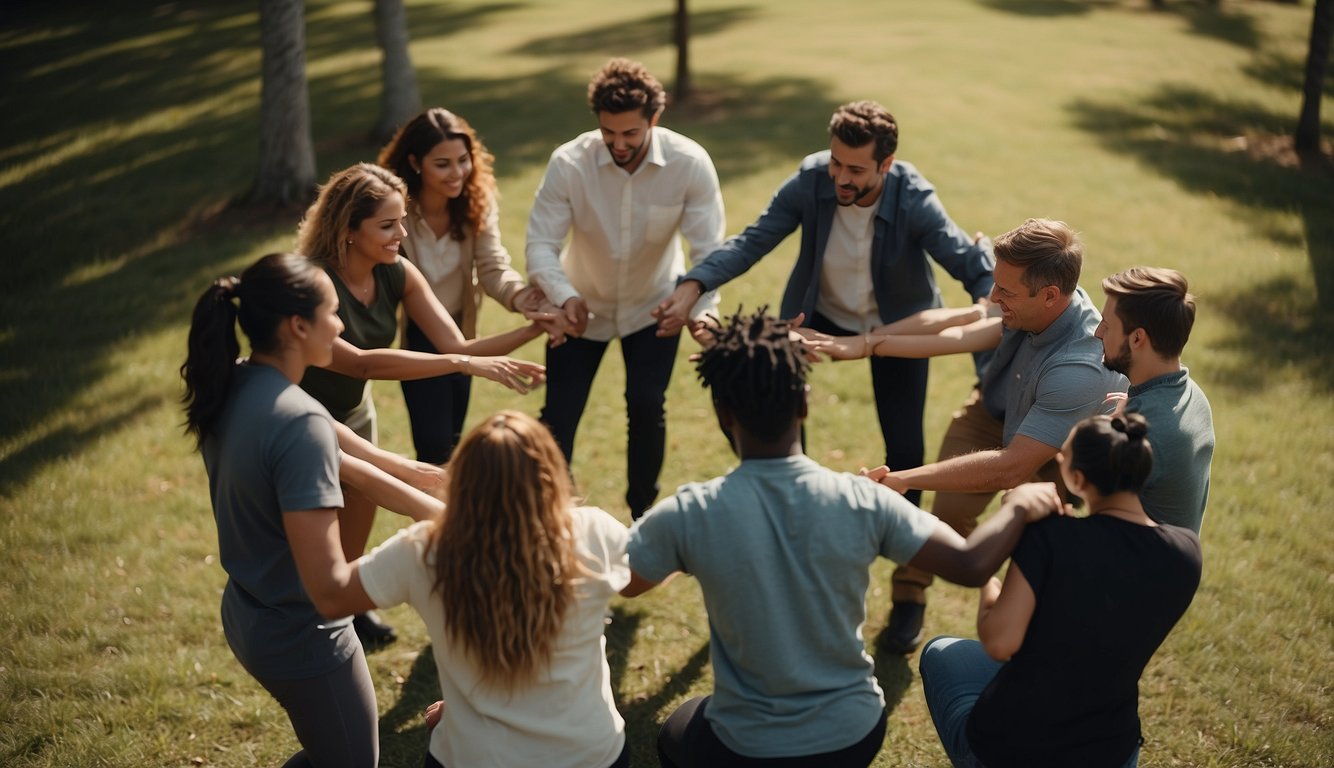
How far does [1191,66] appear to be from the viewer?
68.0ft

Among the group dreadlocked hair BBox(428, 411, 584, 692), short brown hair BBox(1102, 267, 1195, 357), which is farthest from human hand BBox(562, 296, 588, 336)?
short brown hair BBox(1102, 267, 1195, 357)

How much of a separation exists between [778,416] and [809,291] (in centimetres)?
288

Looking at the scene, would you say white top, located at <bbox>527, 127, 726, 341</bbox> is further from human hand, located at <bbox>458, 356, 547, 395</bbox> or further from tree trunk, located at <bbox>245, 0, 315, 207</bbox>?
tree trunk, located at <bbox>245, 0, 315, 207</bbox>

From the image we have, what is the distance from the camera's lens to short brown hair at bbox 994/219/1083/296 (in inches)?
174

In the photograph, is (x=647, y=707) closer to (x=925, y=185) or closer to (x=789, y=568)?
(x=789, y=568)

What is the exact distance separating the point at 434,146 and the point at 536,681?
334 cm

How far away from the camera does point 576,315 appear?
573 cm

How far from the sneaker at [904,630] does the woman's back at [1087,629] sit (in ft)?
7.04

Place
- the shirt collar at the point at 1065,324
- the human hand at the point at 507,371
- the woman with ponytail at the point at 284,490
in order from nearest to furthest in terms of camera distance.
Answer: the woman with ponytail at the point at 284,490 → the shirt collar at the point at 1065,324 → the human hand at the point at 507,371

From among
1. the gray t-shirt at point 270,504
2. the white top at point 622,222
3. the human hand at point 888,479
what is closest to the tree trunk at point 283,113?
the white top at point 622,222

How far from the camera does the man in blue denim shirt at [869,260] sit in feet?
18.5

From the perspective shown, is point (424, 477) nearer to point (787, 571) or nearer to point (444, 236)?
point (787, 571)

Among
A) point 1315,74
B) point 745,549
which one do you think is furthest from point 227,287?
point 1315,74

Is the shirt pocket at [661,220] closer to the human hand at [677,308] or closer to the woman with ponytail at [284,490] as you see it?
the human hand at [677,308]
